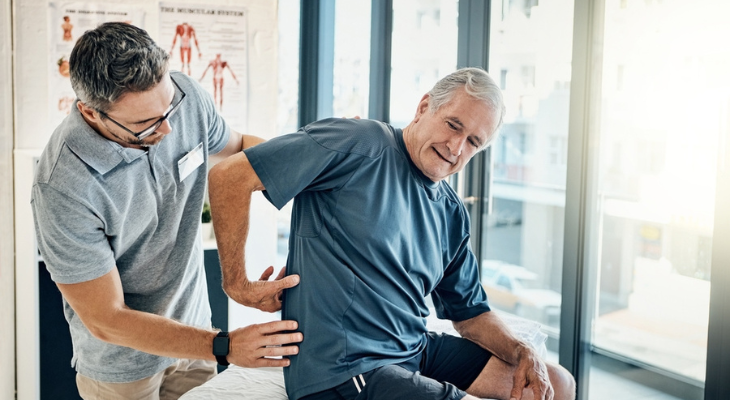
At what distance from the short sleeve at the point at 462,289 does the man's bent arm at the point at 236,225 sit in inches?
20.1

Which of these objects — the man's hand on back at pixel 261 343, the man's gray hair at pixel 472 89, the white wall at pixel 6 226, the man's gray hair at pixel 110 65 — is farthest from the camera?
the white wall at pixel 6 226

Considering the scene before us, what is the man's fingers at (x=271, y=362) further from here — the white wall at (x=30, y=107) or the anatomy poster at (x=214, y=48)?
the anatomy poster at (x=214, y=48)

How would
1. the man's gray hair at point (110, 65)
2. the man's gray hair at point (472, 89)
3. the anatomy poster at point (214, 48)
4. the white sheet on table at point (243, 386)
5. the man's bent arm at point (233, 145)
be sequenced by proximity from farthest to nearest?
the anatomy poster at point (214, 48) → the man's bent arm at point (233, 145) → the white sheet on table at point (243, 386) → the man's gray hair at point (472, 89) → the man's gray hair at point (110, 65)

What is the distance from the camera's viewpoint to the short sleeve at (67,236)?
141 cm

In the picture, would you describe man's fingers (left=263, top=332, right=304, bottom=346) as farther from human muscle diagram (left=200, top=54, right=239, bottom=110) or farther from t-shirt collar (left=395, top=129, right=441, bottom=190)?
human muscle diagram (left=200, top=54, right=239, bottom=110)

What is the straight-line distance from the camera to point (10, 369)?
2.82 metres

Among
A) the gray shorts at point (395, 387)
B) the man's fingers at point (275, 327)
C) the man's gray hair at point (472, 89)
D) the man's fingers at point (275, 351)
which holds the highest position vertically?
the man's gray hair at point (472, 89)

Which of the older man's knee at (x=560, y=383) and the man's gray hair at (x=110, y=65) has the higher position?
the man's gray hair at (x=110, y=65)

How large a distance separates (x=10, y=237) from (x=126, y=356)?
57.0 inches

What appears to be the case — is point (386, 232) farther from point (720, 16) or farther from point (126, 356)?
point (720, 16)

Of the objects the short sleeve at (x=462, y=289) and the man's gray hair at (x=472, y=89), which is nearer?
the man's gray hair at (x=472, y=89)

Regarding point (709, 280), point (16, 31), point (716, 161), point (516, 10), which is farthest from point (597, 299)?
point (16, 31)

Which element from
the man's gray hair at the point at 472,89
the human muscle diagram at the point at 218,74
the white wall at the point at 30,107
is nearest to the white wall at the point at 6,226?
the white wall at the point at 30,107

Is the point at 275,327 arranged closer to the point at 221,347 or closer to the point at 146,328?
the point at 221,347
